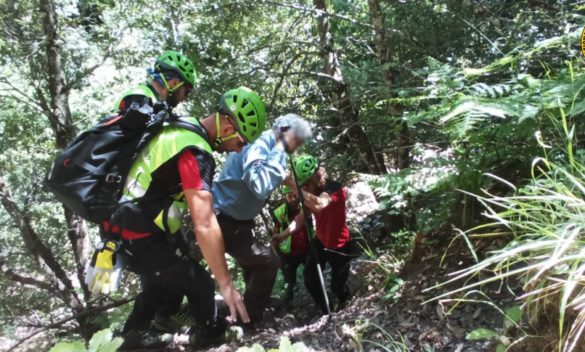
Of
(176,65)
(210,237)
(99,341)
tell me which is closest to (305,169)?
(176,65)

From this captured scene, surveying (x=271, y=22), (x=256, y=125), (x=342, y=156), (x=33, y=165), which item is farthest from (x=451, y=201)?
(x=33, y=165)

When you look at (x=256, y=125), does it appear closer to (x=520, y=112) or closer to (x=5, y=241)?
(x=520, y=112)

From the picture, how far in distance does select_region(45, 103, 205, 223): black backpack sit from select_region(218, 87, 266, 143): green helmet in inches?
14.4

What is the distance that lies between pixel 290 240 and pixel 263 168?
6.98ft

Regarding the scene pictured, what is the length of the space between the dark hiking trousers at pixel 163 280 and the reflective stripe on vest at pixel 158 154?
0.28m

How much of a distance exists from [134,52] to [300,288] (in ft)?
13.2

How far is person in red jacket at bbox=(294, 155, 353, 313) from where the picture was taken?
5.18 metres

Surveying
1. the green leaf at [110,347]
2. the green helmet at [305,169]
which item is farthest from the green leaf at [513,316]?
the green helmet at [305,169]

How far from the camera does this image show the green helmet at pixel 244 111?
3715 mm

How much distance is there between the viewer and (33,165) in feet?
26.3

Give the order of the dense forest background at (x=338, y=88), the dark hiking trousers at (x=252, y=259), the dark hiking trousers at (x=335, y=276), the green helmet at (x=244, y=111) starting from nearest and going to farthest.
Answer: the dense forest background at (x=338, y=88), the green helmet at (x=244, y=111), the dark hiking trousers at (x=252, y=259), the dark hiking trousers at (x=335, y=276)

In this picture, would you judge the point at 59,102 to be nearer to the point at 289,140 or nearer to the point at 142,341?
the point at 142,341

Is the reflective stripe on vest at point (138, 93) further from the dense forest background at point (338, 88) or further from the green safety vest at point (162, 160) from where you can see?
the dense forest background at point (338, 88)

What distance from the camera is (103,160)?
133 inches
